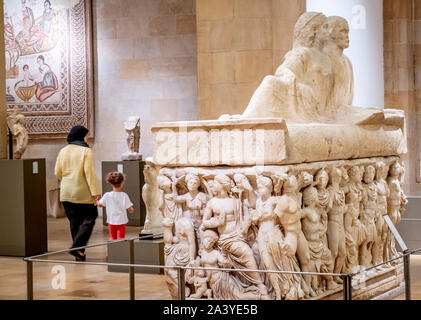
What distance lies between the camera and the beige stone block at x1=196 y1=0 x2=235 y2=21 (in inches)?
421

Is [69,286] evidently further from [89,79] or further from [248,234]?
[89,79]

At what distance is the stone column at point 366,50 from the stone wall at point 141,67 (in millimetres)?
3743

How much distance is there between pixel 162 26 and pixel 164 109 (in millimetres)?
1455

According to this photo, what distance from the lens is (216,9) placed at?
10.8 metres

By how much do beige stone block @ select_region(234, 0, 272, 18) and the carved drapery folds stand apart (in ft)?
13.2

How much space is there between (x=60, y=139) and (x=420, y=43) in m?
6.72

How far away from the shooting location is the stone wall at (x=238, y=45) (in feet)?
34.9

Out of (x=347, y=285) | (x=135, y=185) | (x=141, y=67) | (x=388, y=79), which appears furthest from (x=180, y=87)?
(x=347, y=285)

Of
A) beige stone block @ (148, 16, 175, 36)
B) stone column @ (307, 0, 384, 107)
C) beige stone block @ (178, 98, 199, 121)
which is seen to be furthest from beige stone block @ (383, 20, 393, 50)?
beige stone block @ (148, 16, 175, 36)

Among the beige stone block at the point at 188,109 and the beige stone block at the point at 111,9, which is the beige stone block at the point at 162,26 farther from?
the beige stone block at the point at 188,109

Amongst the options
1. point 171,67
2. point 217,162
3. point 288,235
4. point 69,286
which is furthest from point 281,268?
point 171,67

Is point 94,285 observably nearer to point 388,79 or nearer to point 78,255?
point 78,255

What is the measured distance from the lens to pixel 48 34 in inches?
630

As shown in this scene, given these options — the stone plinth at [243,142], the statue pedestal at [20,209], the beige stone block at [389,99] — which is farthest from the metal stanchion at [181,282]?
the beige stone block at [389,99]
